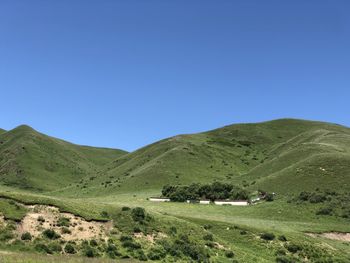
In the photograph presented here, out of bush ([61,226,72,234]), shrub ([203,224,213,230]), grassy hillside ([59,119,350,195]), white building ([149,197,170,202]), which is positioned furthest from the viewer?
grassy hillside ([59,119,350,195])

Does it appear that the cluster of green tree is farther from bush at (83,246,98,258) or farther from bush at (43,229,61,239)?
bush at (83,246,98,258)

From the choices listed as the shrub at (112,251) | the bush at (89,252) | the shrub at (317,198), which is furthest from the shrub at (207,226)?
the shrub at (317,198)

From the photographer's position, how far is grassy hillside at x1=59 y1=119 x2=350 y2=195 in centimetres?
9506

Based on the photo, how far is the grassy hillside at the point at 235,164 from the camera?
95.1 metres

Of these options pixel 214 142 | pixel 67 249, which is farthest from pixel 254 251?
pixel 214 142

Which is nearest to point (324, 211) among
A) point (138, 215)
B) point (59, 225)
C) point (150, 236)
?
point (138, 215)

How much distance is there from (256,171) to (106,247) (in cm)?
8617

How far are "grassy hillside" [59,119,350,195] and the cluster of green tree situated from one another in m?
6.74

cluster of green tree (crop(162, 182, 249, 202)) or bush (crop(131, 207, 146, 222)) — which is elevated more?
cluster of green tree (crop(162, 182, 249, 202))

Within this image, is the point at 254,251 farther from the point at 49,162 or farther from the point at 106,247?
the point at 49,162

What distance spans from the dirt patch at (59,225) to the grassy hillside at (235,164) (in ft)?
173

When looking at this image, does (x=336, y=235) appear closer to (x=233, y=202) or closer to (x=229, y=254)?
(x=229, y=254)

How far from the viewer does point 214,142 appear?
171 meters

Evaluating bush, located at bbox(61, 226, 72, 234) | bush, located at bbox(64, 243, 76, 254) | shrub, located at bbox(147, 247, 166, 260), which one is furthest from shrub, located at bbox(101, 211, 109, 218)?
bush, located at bbox(64, 243, 76, 254)
